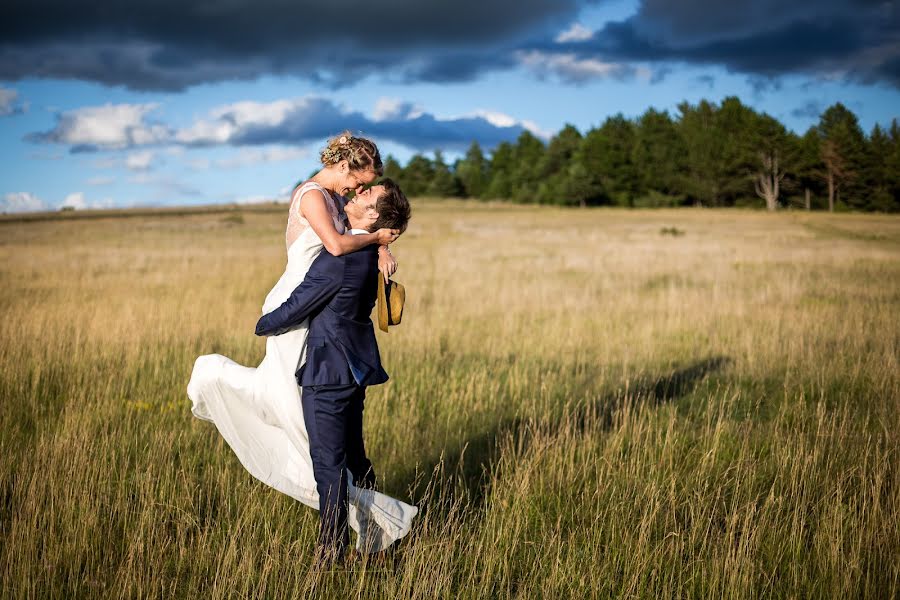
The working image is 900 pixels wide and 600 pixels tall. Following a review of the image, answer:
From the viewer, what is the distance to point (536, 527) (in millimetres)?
4793

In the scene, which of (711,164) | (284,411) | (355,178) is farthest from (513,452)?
(711,164)

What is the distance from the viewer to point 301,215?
3893 mm

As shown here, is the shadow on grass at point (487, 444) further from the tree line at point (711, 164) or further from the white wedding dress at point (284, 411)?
the tree line at point (711, 164)

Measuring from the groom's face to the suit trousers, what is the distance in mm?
909

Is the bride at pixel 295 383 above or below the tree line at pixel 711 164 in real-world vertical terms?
below

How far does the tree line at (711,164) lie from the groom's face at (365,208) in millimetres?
78803

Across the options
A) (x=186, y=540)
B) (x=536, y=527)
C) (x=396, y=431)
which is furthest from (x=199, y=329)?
(x=536, y=527)

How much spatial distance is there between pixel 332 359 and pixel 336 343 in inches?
3.7

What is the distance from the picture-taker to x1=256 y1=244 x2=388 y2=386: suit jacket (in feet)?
12.3

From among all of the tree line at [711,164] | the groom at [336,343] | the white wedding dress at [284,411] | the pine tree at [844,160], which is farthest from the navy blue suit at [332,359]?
the pine tree at [844,160]

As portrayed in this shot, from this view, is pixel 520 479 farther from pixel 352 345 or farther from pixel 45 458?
pixel 45 458

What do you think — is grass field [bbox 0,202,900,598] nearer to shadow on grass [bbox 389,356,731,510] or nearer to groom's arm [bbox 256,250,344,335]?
shadow on grass [bbox 389,356,731,510]

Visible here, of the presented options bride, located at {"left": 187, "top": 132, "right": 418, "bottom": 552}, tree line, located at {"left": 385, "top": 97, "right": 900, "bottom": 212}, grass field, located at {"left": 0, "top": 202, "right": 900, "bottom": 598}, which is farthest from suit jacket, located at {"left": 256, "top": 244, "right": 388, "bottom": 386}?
tree line, located at {"left": 385, "top": 97, "right": 900, "bottom": 212}

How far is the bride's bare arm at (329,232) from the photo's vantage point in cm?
367
